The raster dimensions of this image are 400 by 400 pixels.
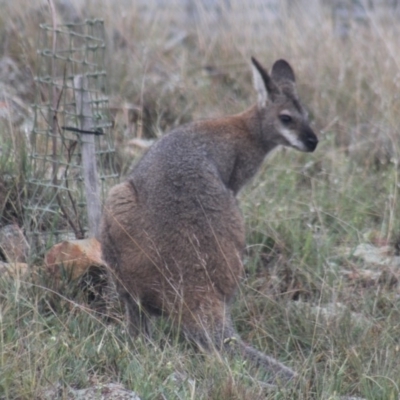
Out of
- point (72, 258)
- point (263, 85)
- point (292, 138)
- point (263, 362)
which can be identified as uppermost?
point (263, 85)

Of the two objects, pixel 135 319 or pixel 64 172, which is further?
pixel 64 172

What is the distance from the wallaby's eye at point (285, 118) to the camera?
6078mm

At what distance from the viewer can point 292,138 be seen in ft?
20.0

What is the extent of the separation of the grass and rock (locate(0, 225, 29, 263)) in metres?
0.23

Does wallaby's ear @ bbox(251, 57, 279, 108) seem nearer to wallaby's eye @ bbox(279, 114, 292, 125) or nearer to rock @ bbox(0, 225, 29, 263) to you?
wallaby's eye @ bbox(279, 114, 292, 125)

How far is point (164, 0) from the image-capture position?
1172 centimetres

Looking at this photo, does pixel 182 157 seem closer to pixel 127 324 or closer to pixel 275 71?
pixel 127 324

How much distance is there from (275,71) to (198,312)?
6.72ft

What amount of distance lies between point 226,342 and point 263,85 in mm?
1992

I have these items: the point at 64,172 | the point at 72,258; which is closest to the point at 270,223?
the point at 64,172

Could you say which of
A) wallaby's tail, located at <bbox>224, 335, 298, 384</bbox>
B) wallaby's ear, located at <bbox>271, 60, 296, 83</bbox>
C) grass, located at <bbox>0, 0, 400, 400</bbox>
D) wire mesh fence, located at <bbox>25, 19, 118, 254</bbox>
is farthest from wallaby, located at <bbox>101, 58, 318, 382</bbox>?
wallaby's ear, located at <bbox>271, 60, 296, 83</bbox>

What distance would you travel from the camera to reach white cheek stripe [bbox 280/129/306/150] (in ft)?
19.9

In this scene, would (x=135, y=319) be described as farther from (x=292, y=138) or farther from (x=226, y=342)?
(x=292, y=138)

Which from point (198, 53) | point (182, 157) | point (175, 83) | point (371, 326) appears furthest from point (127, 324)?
point (198, 53)
